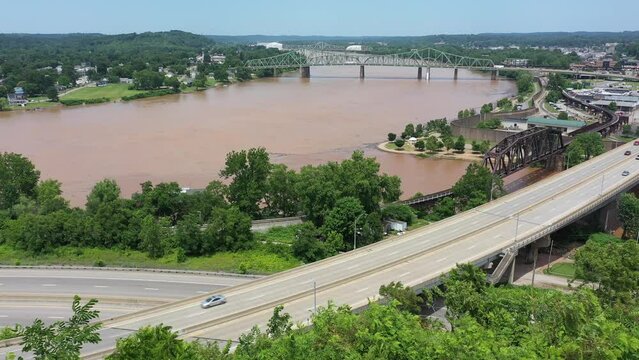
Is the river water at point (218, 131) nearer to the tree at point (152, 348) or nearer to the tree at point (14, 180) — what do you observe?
the tree at point (14, 180)

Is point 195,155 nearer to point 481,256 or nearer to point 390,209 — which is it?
point 390,209

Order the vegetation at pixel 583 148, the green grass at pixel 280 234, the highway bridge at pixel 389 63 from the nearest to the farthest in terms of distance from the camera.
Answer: the green grass at pixel 280 234 < the vegetation at pixel 583 148 < the highway bridge at pixel 389 63

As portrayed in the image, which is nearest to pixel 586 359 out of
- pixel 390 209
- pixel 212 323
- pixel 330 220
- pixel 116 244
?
pixel 212 323

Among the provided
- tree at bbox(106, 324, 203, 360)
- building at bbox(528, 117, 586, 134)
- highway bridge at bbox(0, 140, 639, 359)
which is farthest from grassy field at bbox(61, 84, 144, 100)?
tree at bbox(106, 324, 203, 360)

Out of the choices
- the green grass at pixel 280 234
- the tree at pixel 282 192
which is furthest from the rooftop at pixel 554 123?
the green grass at pixel 280 234

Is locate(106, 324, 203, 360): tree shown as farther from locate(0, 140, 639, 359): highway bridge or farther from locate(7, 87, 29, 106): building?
locate(7, 87, 29, 106): building

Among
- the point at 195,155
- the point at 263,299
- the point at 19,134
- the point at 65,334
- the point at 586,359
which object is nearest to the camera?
the point at 65,334

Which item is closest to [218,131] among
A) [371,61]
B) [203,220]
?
[203,220]
